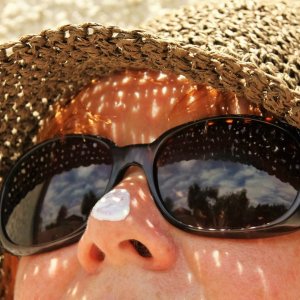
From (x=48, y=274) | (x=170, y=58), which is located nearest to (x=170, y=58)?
(x=170, y=58)

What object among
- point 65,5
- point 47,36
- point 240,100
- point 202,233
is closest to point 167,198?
point 202,233

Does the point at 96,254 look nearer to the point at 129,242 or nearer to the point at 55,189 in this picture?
the point at 129,242

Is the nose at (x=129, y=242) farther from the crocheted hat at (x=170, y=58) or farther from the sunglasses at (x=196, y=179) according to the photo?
the crocheted hat at (x=170, y=58)

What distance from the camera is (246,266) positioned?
941 millimetres

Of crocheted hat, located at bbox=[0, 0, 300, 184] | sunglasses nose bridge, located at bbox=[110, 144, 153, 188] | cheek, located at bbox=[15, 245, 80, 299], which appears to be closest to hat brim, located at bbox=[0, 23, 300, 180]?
crocheted hat, located at bbox=[0, 0, 300, 184]

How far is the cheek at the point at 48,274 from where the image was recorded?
3.37 ft

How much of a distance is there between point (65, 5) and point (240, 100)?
1.52 m

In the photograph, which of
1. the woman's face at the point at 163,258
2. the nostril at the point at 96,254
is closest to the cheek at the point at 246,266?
the woman's face at the point at 163,258

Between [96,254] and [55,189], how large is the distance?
20 centimetres

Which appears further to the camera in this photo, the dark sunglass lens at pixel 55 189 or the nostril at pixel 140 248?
the dark sunglass lens at pixel 55 189

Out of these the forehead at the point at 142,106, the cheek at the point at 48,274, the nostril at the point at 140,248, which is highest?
the forehead at the point at 142,106

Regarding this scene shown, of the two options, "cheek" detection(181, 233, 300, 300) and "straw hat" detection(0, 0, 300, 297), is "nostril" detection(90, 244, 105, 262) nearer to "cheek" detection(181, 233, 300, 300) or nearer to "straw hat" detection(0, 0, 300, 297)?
"cheek" detection(181, 233, 300, 300)

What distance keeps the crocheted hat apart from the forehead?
0.03 metres

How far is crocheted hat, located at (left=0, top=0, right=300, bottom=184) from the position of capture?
3.14ft
